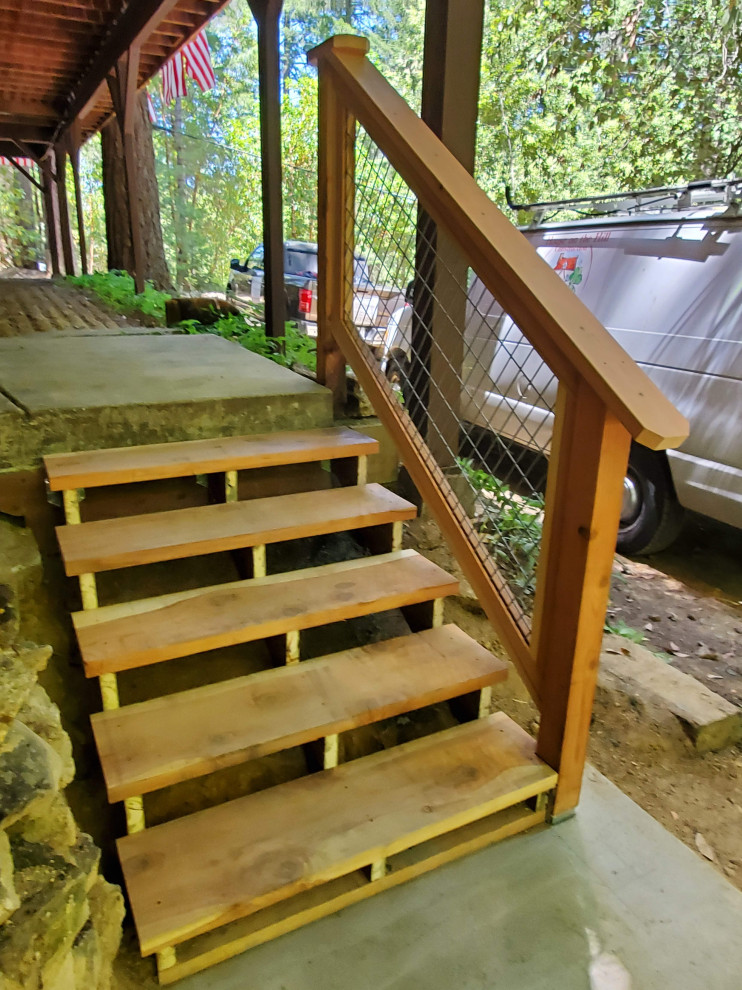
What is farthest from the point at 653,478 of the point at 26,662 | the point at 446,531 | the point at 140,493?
the point at 26,662

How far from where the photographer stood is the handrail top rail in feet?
4.65

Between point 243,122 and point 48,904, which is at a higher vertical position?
point 243,122

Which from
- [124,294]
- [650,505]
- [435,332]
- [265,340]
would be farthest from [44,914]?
[124,294]

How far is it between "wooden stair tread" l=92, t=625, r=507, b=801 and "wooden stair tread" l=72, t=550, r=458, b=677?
130mm

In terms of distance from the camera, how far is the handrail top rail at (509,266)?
4.65 ft

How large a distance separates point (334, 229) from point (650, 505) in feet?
8.87

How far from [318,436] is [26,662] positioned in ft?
4.87

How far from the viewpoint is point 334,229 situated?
2.59 metres

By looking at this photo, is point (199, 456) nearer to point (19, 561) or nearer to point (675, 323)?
point (19, 561)

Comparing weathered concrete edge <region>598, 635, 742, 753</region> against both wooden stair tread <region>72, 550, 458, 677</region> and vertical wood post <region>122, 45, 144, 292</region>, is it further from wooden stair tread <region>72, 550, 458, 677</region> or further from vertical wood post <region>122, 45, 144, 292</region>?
vertical wood post <region>122, 45, 144, 292</region>

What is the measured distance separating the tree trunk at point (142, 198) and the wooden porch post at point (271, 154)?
5.92m

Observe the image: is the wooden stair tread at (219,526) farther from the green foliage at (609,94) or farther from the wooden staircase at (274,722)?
the green foliage at (609,94)

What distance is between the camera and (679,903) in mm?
1640

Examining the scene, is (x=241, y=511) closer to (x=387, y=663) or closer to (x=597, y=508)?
(x=387, y=663)
